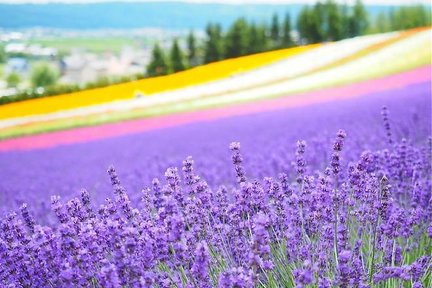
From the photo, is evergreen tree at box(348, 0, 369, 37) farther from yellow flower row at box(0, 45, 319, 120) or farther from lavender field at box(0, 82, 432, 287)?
lavender field at box(0, 82, 432, 287)

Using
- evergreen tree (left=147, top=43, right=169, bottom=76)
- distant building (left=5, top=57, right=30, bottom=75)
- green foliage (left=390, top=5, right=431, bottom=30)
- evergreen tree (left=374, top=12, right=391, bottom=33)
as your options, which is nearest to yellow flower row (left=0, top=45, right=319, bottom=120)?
evergreen tree (left=147, top=43, right=169, bottom=76)

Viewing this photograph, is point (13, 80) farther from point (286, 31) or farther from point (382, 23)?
point (382, 23)

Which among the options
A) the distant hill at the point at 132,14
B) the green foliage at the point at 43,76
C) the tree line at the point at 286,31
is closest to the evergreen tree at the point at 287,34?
the tree line at the point at 286,31

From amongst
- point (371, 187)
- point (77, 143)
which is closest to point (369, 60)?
point (77, 143)

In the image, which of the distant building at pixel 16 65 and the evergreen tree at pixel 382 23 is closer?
the distant building at pixel 16 65

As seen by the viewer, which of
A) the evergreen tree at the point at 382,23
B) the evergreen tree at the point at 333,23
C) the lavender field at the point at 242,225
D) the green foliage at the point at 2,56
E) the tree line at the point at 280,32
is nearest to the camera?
the lavender field at the point at 242,225

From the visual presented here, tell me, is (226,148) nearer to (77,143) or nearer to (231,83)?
(231,83)

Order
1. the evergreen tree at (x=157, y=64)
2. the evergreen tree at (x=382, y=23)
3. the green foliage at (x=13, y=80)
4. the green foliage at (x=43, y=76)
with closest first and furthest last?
the green foliage at (x=13, y=80)
the green foliage at (x=43, y=76)
the evergreen tree at (x=157, y=64)
the evergreen tree at (x=382, y=23)

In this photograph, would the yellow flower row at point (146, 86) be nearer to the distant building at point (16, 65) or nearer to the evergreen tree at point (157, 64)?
the evergreen tree at point (157, 64)
